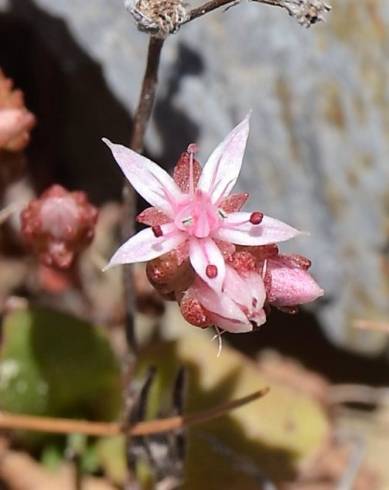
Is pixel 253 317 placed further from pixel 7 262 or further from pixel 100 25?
pixel 7 262

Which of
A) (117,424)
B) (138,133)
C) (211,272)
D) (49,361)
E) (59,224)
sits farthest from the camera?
(49,361)

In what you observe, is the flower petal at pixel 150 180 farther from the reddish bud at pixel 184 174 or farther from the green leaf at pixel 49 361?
the green leaf at pixel 49 361

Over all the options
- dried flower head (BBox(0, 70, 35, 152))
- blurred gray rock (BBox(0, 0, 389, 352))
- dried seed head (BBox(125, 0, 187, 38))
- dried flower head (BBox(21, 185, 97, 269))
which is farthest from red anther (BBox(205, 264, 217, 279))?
blurred gray rock (BBox(0, 0, 389, 352))

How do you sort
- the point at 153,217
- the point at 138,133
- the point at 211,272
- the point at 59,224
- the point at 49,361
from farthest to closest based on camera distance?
the point at 49,361
the point at 59,224
the point at 138,133
the point at 153,217
the point at 211,272

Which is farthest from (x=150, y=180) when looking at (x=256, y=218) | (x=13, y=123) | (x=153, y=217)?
(x=13, y=123)

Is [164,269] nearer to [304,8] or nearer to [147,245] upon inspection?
[147,245]

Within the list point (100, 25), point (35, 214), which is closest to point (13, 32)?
point (100, 25)

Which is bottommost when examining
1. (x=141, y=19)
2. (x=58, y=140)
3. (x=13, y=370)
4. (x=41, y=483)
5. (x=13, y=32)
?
(x=41, y=483)
